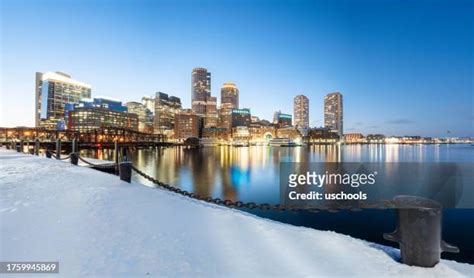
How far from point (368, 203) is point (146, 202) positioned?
4.29 m

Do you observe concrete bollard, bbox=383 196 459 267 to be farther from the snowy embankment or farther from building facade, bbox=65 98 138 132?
building facade, bbox=65 98 138 132

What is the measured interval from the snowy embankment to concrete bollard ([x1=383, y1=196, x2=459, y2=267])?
0.15 meters

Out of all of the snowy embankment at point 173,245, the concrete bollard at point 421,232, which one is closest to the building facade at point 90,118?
the snowy embankment at point 173,245

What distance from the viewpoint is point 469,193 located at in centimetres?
2017

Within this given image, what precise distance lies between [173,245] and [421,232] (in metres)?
3.14

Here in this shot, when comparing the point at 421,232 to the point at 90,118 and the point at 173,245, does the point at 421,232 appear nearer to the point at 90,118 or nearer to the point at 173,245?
the point at 173,245

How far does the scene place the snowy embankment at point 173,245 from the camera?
2.97m

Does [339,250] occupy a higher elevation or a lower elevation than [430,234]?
lower

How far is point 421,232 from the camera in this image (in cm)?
305

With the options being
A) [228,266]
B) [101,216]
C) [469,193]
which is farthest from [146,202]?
[469,193]

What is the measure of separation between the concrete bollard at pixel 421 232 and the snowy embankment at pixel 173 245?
15 cm

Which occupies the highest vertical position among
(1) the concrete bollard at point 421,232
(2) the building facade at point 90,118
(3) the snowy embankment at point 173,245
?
(2) the building facade at point 90,118

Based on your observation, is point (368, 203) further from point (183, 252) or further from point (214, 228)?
point (183, 252)

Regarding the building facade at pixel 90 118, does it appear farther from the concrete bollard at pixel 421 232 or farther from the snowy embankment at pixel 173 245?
the concrete bollard at pixel 421 232
